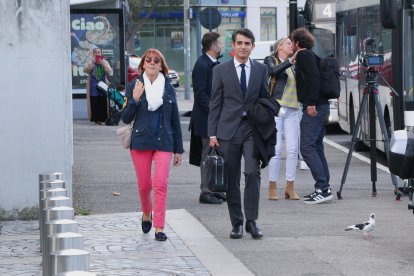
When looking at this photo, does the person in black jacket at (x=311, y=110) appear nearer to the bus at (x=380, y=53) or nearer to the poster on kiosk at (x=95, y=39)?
the bus at (x=380, y=53)

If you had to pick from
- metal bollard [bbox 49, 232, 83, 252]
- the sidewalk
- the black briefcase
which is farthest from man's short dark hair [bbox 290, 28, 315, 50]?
metal bollard [bbox 49, 232, 83, 252]

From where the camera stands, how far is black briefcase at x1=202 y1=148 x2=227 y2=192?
36.7ft

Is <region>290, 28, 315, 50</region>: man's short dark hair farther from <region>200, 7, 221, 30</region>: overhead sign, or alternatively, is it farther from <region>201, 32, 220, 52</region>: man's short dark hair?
<region>200, 7, 221, 30</region>: overhead sign

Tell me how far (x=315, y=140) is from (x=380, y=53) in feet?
17.8

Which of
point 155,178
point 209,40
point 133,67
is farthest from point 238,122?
point 133,67

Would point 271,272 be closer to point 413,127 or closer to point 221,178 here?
point 221,178

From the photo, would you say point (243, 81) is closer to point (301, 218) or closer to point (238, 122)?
point (238, 122)

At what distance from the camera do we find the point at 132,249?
1074cm

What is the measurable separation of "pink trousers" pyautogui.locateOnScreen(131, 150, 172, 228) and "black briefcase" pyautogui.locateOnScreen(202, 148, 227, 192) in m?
0.37

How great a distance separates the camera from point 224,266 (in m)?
9.81

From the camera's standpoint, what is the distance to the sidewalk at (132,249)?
9.65 metres

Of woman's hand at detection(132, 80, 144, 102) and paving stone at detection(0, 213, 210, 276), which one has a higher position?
woman's hand at detection(132, 80, 144, 102)

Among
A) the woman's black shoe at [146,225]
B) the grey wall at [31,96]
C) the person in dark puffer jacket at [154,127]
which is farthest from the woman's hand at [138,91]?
the grey wall at [31,96]

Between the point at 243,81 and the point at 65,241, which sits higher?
the point at 243,81
